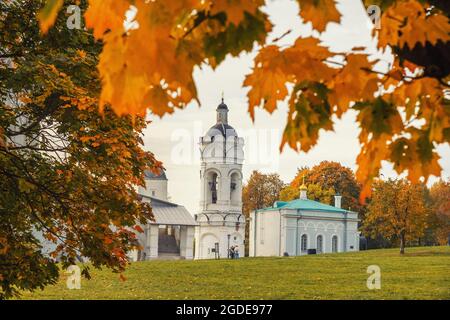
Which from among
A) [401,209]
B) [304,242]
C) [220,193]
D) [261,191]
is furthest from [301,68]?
[261,191]

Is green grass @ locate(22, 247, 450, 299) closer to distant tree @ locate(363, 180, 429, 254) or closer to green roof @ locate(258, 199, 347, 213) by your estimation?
distant tree @ locate(363, 180, 429, 254)

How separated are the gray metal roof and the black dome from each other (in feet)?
30.1

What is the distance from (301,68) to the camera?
293 cm

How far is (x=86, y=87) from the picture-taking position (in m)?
10.1

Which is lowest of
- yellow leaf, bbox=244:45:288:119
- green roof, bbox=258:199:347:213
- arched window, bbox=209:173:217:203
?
yellow leaf, bbox=244:45:288:119

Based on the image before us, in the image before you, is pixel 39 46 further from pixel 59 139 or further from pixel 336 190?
pixel 336 190

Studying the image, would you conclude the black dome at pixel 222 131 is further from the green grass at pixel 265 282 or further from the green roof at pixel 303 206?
the green grass at pixel 265 282

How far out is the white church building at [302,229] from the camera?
6694 centimetres

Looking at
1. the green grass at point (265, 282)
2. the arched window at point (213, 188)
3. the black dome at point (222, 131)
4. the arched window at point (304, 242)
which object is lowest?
the green grass at point (265, 282)

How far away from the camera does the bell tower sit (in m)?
73.9

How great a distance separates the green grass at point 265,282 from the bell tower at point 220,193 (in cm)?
3850

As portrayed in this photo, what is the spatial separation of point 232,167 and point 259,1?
70.9 meters

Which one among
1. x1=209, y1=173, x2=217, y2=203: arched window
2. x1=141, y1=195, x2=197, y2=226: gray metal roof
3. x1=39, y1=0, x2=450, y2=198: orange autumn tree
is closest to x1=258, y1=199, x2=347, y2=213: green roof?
x1=141, y1=195, x2=197, y2=226: gray metal roof

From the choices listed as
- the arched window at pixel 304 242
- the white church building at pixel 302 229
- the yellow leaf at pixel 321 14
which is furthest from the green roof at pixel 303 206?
the yellow leaf at pixel 321 14
